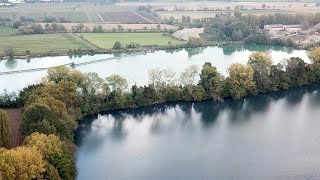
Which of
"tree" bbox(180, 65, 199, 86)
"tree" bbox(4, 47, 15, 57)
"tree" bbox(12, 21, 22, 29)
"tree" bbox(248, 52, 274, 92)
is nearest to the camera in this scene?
"tree" bbox(180, 65, 199, 86)

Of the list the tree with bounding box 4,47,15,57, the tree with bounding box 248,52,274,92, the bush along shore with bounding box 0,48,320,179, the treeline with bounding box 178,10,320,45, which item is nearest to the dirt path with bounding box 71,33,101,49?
the tree with bounding box 4,47,15,57

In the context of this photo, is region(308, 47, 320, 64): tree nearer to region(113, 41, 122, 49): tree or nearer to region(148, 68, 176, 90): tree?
region(148, 68, 176, 90): tree

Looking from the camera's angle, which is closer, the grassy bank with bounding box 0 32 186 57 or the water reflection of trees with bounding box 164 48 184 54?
the grassy bank with bounding box 0 32 186 57

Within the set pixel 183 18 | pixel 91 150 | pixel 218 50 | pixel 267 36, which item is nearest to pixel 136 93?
pixel 91 150

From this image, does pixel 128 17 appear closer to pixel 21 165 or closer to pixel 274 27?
pixel 274 27

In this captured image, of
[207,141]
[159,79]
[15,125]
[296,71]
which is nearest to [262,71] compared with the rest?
[296,71]
